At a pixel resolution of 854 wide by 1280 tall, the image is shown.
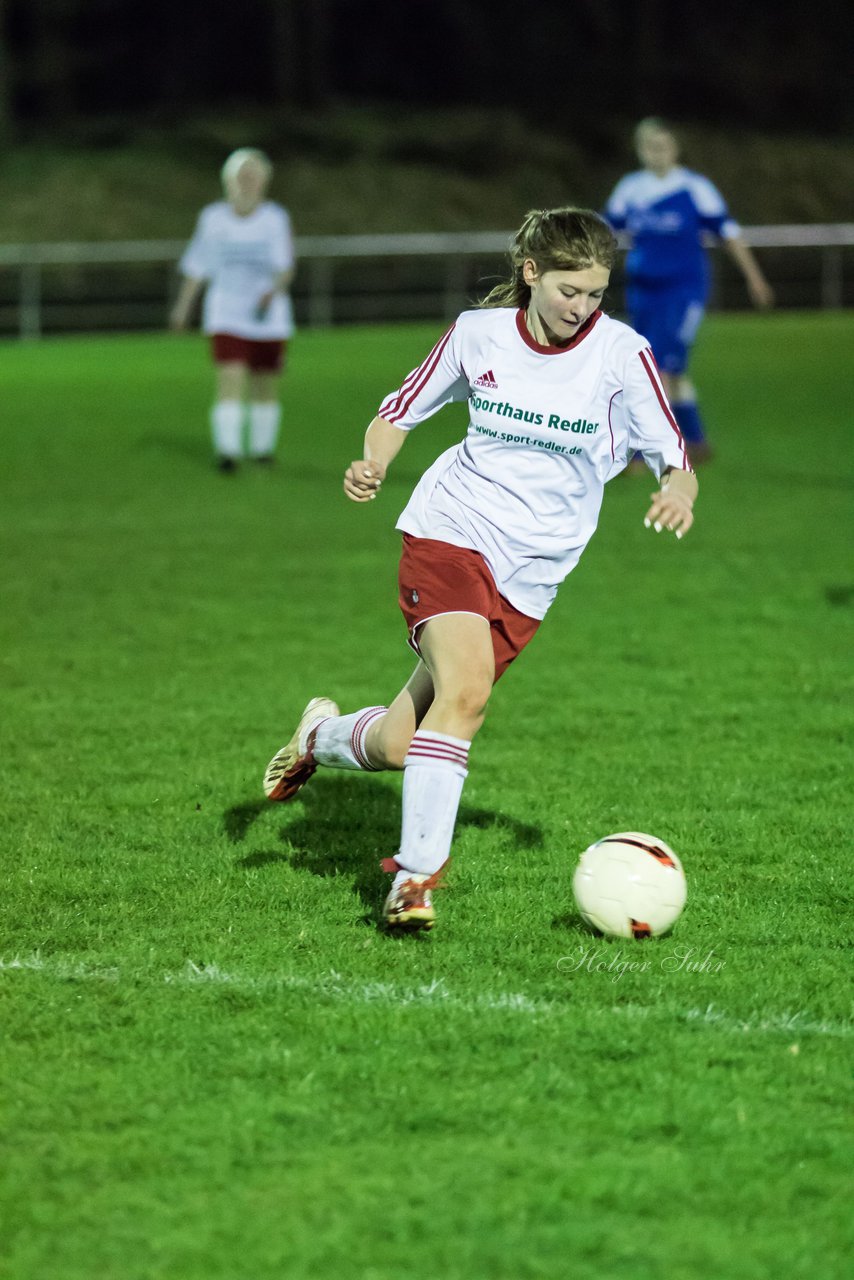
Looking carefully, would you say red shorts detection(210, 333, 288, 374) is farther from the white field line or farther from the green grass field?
the white field line

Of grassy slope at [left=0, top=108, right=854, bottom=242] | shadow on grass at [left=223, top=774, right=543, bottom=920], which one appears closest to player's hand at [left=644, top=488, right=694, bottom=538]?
shadow on grass at [left=223, top=774, right=543, bottom=920]

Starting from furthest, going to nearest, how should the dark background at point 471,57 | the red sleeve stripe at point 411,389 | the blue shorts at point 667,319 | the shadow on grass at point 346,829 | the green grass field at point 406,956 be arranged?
the dark background at point 471,57 → the blue shorts at point 667,319 → the shadow on grass at point 346,829 → the red sleeve stripe at point 411,389 → the green grass field at point 406,956

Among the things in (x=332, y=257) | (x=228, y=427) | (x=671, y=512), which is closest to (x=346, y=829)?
(x=671, y=512)

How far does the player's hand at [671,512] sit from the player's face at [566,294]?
18.5 inches

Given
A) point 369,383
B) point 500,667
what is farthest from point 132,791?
point 369,383

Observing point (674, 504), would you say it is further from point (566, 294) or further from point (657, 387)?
point (566, 294)

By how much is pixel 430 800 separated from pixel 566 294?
4.10ft

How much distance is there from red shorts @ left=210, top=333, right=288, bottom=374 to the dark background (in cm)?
2672

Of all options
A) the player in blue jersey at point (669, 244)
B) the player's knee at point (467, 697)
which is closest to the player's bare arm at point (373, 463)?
the player's knee at point (467, 697)

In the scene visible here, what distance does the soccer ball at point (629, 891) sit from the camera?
4305 millimetres

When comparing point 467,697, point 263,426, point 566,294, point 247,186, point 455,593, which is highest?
point 566,294

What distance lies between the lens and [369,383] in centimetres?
2030

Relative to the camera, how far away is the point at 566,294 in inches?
171

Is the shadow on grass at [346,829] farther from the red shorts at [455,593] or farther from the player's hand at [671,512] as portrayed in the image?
the player's hand at [671,512]
